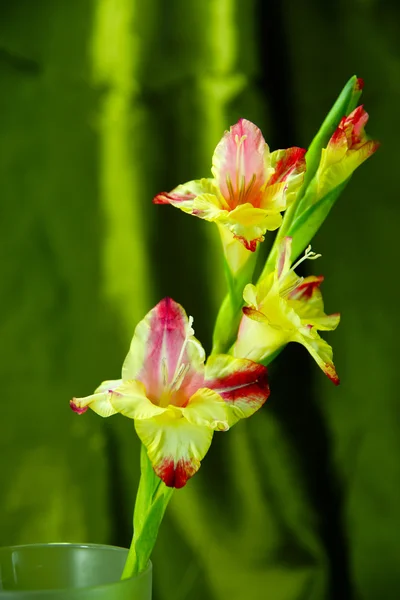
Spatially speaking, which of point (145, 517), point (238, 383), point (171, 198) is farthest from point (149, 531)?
point (171, 198)

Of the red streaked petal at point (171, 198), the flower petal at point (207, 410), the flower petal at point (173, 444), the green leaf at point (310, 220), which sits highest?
the red streaked petal at point (171, 198)

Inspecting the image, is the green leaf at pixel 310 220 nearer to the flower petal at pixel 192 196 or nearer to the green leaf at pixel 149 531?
the flower petal at pixel 192 196

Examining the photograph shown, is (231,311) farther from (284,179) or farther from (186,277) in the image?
(186,277)

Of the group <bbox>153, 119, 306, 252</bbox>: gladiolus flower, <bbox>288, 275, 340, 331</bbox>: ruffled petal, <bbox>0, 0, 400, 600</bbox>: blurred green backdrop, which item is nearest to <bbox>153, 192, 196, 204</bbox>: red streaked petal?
<bbox>153, 119, 306, 252</bbox>: gladiolus flower

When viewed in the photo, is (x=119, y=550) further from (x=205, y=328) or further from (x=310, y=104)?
(x=310, y=104)

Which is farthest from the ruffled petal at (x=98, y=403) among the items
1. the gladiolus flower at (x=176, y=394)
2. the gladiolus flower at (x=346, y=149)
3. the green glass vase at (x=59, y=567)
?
the gladiolus flower at (x=346, y=149)

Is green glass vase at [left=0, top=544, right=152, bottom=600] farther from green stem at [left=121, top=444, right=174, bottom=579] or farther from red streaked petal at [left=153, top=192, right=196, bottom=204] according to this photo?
red streaked petal at [left=153, top=192, right=196, bottom=204]
